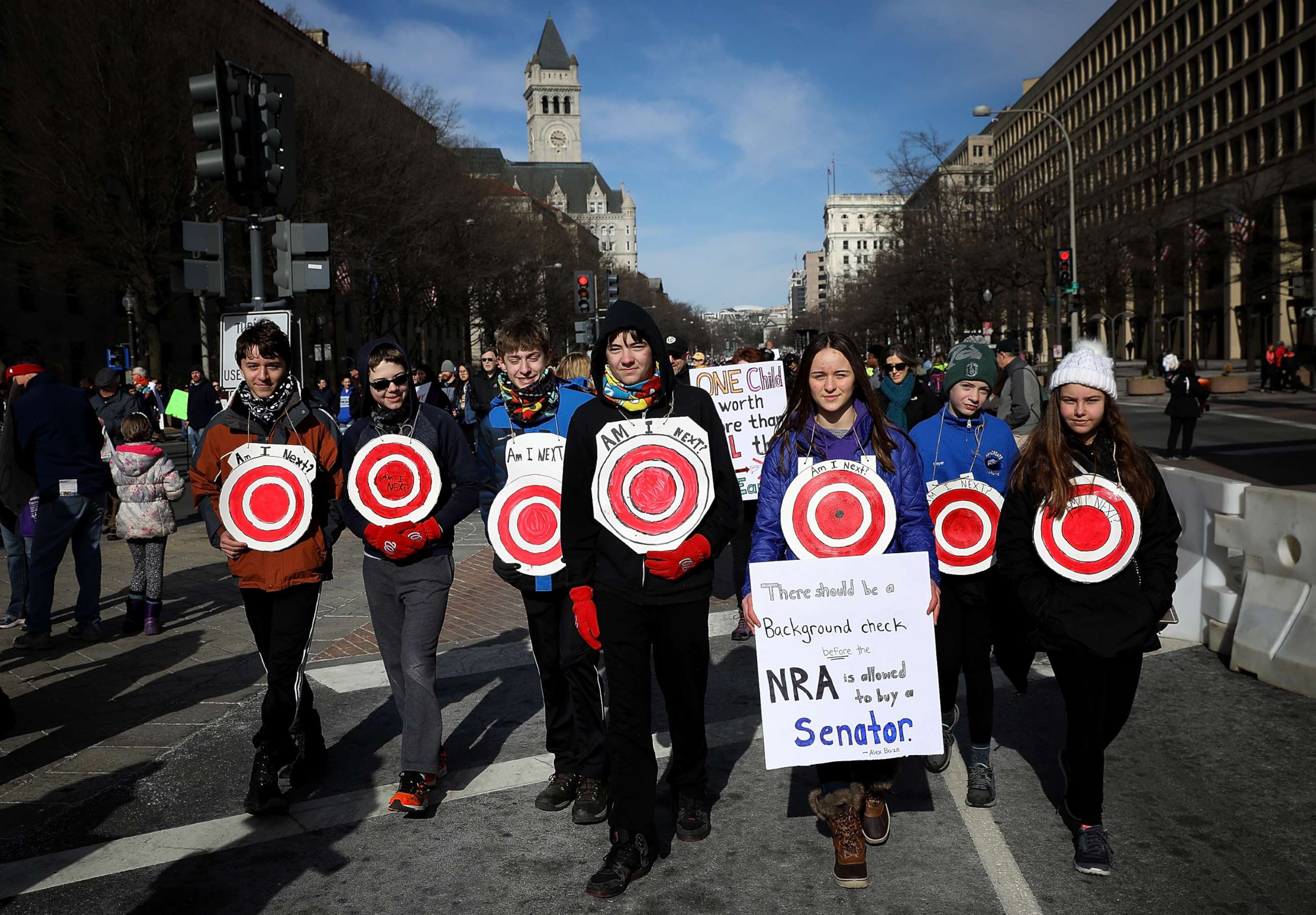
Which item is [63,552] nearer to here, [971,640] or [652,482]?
[652,482]

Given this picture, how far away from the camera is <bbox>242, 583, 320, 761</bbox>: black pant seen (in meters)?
4.79

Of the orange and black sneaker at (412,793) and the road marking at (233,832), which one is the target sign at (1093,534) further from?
the orange and black sneaker at (412,793)

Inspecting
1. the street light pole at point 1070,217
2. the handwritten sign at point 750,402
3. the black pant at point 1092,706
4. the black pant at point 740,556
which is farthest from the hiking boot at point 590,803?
the street light pole at point 1070,217

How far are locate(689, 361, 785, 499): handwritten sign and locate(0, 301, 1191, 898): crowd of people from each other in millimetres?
4009

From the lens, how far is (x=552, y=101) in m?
168

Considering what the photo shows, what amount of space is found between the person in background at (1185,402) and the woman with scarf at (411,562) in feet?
51.1

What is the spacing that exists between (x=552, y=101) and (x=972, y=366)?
17312cm

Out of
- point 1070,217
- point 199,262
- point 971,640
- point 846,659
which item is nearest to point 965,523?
point 971,640

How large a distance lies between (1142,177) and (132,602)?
50008mm

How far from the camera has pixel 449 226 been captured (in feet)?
136

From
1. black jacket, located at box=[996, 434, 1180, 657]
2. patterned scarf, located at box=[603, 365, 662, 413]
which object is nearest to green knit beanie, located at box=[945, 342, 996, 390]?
black jacket, located at box=[996, 434, 1180, 657]

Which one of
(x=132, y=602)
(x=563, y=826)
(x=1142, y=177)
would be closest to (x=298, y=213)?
(x=132, y=602)

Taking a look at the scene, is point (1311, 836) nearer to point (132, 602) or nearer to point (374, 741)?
point (374, 741)

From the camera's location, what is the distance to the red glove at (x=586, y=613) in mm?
4035
